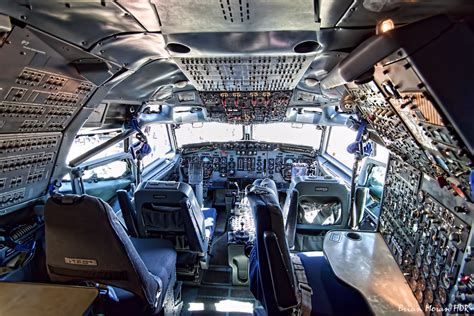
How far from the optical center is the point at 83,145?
3074 millimetres

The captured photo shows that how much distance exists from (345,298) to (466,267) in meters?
0.68

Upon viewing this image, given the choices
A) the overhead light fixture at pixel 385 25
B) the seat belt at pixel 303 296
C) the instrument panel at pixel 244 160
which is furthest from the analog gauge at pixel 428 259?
the instrument panel at pixel 244 160

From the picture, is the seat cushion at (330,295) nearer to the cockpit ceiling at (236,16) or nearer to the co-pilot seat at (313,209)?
the co-pilot seat at (313,209)

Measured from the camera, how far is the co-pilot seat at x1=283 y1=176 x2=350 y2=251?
279cm

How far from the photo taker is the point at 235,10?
1012 mm

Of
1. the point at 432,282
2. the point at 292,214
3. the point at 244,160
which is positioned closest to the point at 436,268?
the point at 432,282

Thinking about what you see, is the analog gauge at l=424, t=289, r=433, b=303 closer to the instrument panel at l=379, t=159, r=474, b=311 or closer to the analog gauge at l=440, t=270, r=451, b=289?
the instrument panel at l=379, t=159, r=474, b=311

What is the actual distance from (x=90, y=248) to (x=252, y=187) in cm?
112

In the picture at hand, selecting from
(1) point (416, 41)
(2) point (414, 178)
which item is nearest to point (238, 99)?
(2) point (414, 178)

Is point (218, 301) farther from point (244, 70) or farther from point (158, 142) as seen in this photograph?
point (158, 142)

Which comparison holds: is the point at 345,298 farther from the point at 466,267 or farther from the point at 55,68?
the point at 55,68

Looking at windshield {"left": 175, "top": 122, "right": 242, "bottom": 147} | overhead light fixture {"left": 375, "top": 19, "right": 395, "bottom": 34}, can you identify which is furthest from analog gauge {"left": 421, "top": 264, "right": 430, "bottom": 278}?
windshield {"left": 175, "top": 122, "right": 242, "bottom": 147}

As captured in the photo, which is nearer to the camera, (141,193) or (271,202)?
(271,202)

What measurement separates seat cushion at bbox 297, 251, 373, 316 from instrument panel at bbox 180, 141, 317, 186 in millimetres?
3811
